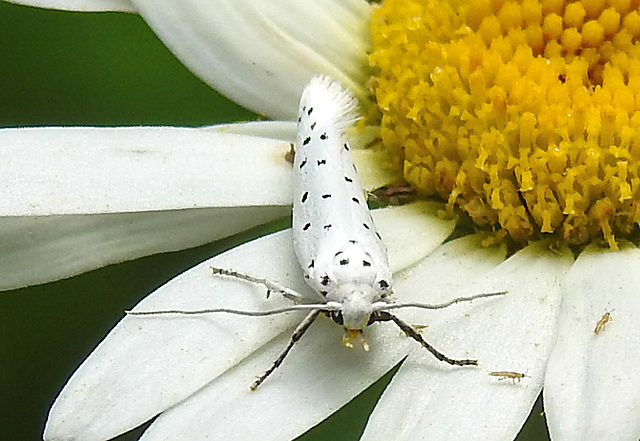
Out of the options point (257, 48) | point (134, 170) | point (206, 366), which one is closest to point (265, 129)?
point (257, 48)

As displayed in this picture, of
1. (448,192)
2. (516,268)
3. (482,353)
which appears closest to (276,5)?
(448,192)

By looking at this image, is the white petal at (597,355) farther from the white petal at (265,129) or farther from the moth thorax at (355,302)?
the white petal at (265,129)

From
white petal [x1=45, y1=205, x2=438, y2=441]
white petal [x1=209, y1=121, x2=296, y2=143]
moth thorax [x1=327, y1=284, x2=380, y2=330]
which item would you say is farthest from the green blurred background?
moth thorax [x1=327, y1=284, x2=380, y2=330]

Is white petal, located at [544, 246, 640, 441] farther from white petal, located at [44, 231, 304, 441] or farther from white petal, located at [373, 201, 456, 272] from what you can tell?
white petal, located at [44, 231, 304, 441]

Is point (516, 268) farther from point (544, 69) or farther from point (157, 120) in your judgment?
point (157, 120)

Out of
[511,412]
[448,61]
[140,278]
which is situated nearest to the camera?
[511,412]

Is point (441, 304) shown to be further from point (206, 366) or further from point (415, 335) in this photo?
point (206, 366)
